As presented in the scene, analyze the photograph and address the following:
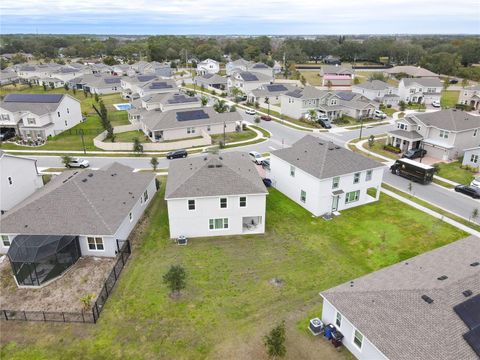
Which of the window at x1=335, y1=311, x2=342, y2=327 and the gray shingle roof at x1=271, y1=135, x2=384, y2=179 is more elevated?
the gray shingle roof at x1=271, y1=135, x2=384, y2=179

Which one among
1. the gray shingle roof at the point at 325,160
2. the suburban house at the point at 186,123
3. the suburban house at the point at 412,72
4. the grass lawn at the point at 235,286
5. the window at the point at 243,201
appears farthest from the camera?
the suburban house at the point at 412,72

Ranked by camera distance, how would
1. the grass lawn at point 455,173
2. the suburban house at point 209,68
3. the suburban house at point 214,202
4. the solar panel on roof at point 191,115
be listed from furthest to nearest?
the suburban house at point 209,68 → the solar panel on roof at point 191,115 → the grass lawn at point 455,173 → the suburban house at point 214,202

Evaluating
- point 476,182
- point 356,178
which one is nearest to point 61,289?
point 356,178

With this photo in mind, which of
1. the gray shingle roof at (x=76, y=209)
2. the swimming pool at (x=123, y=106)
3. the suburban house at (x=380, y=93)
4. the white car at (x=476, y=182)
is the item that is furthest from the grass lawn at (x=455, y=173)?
the swimming pool at (x=123, y=106)

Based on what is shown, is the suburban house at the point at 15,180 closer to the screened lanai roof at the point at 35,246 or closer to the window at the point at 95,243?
the screened lanai roof at the point at 35,246

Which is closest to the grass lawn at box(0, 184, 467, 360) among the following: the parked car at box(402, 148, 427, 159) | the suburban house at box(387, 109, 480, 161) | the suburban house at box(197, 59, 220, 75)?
the parked car at box(402, 148, 427, 159)

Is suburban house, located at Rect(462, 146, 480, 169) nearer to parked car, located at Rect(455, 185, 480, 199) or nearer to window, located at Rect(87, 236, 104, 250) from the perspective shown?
parked car, located at Rect(455, 185, 480, 199)
